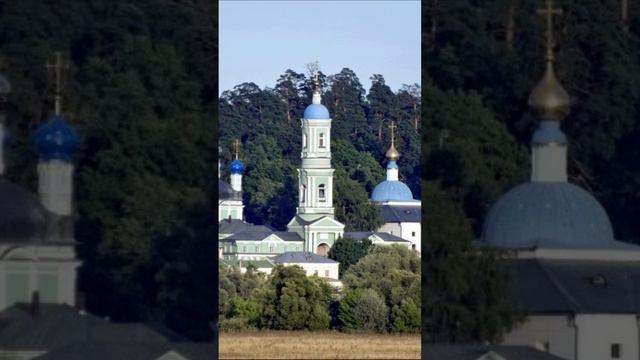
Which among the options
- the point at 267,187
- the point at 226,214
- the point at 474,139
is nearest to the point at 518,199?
the point at 474,139

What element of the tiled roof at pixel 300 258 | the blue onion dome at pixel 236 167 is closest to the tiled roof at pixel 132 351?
the tiled roof at pixel 300 258

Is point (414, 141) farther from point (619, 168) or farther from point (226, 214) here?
point (619, 168)

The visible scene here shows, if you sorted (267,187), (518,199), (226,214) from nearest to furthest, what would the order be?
(518,199)
(226,214)
(267,187)

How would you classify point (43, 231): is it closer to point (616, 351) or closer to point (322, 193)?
point (616, 351)

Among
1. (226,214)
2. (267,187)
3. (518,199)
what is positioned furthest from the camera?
(267,187)

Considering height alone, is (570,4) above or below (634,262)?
above

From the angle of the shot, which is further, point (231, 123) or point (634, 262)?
point (231, 123)

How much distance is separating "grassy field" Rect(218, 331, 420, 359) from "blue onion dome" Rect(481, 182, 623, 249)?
6.79m

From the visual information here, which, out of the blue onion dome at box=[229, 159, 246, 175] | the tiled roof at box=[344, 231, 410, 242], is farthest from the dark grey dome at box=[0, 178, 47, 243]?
the tiled roof at box=[344, 231, 410, 242]

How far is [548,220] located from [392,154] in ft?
44.2

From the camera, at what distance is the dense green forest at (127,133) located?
21422 mm

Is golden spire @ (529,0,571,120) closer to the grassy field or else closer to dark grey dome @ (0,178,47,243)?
dark grey dome @ (0,178,47,243)

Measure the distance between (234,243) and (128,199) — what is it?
34.7 feet

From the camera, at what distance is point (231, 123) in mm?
36469
